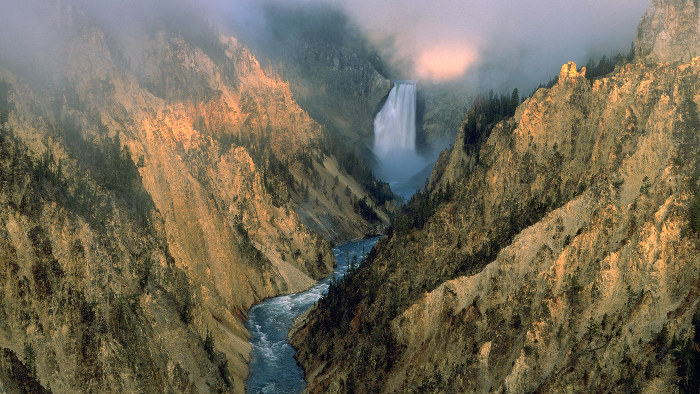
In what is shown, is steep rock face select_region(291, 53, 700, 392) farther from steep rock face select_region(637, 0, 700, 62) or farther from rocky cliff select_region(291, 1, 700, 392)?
steep rock face select_region(637, 0, 700, 62)

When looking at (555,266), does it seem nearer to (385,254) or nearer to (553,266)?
(553,266)

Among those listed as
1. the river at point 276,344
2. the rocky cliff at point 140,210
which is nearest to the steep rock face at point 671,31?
the river at point 276,344

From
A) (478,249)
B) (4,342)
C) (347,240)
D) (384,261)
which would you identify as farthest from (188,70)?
(4,342)

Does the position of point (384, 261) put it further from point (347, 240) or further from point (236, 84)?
point (236, 84)

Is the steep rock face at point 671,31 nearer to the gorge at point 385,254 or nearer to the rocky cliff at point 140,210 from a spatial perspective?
the gorge at point 385,254

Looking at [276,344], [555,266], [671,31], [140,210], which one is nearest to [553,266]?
[555,266]
